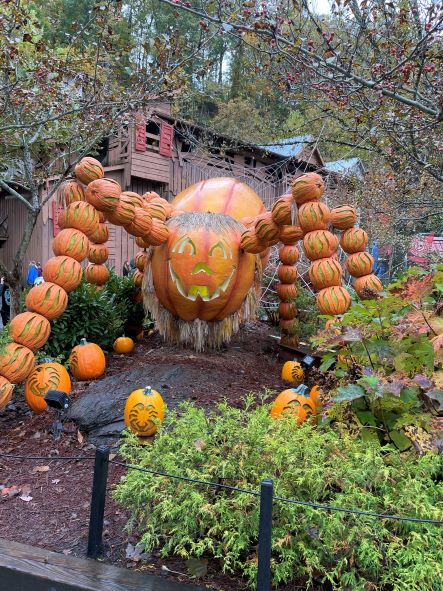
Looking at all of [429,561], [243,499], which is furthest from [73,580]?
[429,561]

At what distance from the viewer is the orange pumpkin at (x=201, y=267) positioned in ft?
16.5

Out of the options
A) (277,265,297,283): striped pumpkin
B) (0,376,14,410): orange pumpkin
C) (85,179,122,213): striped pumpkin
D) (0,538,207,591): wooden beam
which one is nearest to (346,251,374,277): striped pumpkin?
(277,265,297,283): striped pumpkin

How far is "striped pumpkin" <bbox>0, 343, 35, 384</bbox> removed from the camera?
3.94 meters

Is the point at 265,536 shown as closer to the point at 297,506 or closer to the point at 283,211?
the point at 297,506

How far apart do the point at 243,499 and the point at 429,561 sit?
A: 0.73m

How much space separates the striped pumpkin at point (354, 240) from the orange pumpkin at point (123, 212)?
201cm

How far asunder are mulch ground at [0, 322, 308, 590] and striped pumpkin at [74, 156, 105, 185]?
1.92 m

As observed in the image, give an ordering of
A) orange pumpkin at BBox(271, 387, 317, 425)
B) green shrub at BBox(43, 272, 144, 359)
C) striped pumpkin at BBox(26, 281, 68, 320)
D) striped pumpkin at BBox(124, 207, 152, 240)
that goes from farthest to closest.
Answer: green shrub at BBox(43, 272, 144, 359) < striped pumpkin at BBox(124, 207, 152, 240) < striped pumpkin at BBox(26, 281, 68, 320) < orange pumpkin at BBox(271, 387, 317, 425)

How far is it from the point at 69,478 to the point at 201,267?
2373 millimetres

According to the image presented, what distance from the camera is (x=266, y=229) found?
493cm

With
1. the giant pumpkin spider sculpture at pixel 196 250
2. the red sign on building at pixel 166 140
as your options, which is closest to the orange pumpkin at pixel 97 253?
the giant pumpkin spider sculpture at pixel 196 250

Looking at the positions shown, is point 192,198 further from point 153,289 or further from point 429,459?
point 429,459

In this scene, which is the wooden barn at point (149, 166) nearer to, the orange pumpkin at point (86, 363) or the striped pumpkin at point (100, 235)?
the striped pumpkin at point (100, 235)

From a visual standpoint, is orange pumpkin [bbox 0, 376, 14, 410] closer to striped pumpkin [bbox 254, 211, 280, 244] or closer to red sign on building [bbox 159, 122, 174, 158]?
striped pumpkin [bbox 254, 211, 280, 244]
